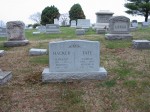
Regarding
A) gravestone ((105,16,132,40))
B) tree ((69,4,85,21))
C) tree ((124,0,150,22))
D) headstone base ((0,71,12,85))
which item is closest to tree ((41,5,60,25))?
tree ((69,4,85,21))

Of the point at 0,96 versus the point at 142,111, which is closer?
the point at 142,111

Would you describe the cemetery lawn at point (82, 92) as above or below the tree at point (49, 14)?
below

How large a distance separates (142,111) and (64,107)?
1646 millimetres

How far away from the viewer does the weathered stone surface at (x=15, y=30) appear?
1443 cm

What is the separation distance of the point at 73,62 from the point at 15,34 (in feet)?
25.0

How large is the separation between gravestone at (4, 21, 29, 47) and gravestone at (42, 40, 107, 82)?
279 inches

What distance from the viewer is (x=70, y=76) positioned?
764 cm

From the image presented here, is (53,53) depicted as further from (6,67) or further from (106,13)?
(106,13)

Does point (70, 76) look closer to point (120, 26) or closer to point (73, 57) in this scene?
point (73, 57)

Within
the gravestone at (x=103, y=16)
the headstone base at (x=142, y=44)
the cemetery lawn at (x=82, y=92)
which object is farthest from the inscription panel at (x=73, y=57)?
the gravestone at (x=103, y=16)

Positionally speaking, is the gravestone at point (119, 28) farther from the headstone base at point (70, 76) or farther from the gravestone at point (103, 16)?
A: the headstone base at point (70, 76)

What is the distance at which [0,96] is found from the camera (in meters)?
→ 6.69

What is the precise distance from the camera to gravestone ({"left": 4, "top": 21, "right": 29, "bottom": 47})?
566 inches

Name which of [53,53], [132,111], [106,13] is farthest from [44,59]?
[106,13]
